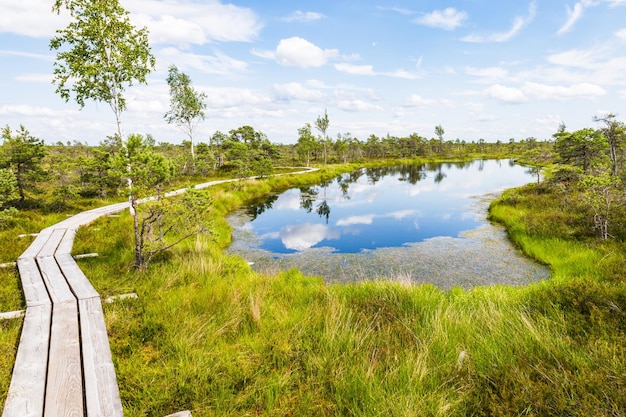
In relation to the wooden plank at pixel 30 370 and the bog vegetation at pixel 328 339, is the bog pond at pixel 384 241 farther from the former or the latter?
the wooden plank at pixel 30 370

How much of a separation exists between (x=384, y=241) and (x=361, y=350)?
41.4ft

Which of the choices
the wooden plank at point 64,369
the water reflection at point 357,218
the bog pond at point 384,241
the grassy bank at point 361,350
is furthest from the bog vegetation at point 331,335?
the water reflection at point 357,218

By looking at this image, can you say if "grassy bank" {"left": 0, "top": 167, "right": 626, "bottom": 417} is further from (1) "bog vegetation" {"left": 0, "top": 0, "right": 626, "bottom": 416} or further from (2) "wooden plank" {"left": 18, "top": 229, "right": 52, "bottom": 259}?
(2) "wooden plank" {"left": 18, "top": 229, "right": 52, "bottom": 259}

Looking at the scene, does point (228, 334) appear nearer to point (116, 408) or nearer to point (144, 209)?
point (116, 408)

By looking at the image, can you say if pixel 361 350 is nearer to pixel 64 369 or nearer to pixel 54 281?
pixel 64 369

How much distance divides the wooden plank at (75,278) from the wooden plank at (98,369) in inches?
31.6

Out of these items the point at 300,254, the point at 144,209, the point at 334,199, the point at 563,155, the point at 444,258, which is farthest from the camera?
the point at 334,199

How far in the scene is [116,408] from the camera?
12.2 feet

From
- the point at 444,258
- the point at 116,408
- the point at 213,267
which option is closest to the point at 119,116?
the point at 213,267

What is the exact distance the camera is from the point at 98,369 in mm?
4355

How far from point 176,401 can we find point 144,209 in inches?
228

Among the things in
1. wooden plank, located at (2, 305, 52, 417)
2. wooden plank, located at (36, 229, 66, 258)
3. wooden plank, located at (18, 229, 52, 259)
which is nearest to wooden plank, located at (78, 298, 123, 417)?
wooden plank, located at (2, 305, 52, 417)

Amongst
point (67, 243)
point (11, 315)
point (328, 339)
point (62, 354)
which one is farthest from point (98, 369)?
point (67, 243)

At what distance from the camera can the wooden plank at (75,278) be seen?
673cm
